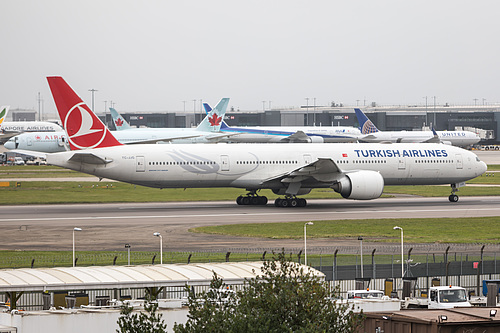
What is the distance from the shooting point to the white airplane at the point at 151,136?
11672 cm

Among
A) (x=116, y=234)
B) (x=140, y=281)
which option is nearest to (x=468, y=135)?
(x=116, y=234)

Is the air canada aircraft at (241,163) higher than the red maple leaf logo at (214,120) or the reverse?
the reverse

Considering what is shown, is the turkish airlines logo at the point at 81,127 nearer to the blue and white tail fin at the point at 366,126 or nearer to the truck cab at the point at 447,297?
the truck cab at the point at 447,297

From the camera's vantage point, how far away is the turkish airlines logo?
53.8 meters

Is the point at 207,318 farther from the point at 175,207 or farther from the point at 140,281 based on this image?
the point at 175,207

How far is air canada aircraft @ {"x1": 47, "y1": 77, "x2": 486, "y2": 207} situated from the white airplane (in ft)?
185

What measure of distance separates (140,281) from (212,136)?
10045 centimetres

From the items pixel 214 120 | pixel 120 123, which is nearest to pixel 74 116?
pixel 214 120

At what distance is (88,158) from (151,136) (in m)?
64.5

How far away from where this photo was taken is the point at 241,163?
183 feet

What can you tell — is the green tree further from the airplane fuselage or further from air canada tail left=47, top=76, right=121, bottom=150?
air canada tail left=47, top=76, right=121, bottom=150

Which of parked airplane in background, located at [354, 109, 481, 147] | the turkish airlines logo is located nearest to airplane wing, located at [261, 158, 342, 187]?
the turkish airlines logo

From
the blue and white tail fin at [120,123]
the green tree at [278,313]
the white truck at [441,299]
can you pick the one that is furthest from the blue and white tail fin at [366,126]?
the green tree at [278,313]

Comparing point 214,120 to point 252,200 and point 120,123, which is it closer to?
point 120,123
